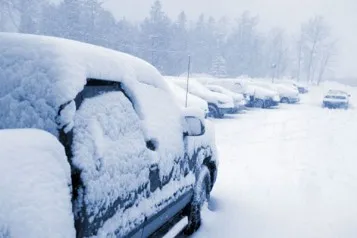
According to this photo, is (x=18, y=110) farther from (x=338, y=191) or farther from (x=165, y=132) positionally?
(x=338, y=191)

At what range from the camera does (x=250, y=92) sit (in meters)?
22.9

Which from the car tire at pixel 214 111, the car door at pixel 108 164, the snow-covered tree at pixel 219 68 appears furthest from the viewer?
the snow-covered tree at pixel 219 68

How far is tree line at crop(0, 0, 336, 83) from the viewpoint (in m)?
55.2

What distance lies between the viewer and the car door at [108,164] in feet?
6.34

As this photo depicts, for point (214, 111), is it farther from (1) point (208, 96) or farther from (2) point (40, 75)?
(2) point (40, 75)

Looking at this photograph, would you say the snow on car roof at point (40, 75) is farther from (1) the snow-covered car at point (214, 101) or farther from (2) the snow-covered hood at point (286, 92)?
(2) the snow-covered hood at point (286, 92)

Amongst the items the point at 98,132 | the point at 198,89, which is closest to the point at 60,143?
the point at 98,132

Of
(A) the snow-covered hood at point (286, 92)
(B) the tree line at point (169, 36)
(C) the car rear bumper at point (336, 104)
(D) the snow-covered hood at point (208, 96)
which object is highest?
(B) the tree line at point (169, 36)

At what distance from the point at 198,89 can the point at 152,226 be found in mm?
13703

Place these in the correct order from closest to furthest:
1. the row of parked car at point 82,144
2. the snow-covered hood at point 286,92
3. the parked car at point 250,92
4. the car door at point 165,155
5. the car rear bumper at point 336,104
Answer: the row of parked car at point 82,144 < the car door at point 165,155 < the parked car at point 250,92 < the car rear bumper at point 336,104 < the snow-covered hood at point 286,92

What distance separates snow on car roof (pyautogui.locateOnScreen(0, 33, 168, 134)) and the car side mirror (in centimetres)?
129

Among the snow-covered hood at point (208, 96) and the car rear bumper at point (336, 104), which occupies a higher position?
the snow-covered hood at point (208, 96)

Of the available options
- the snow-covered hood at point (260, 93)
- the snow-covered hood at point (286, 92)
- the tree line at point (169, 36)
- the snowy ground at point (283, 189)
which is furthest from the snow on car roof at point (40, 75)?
the tree line at point (169, 36)

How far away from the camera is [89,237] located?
6.43 feet
